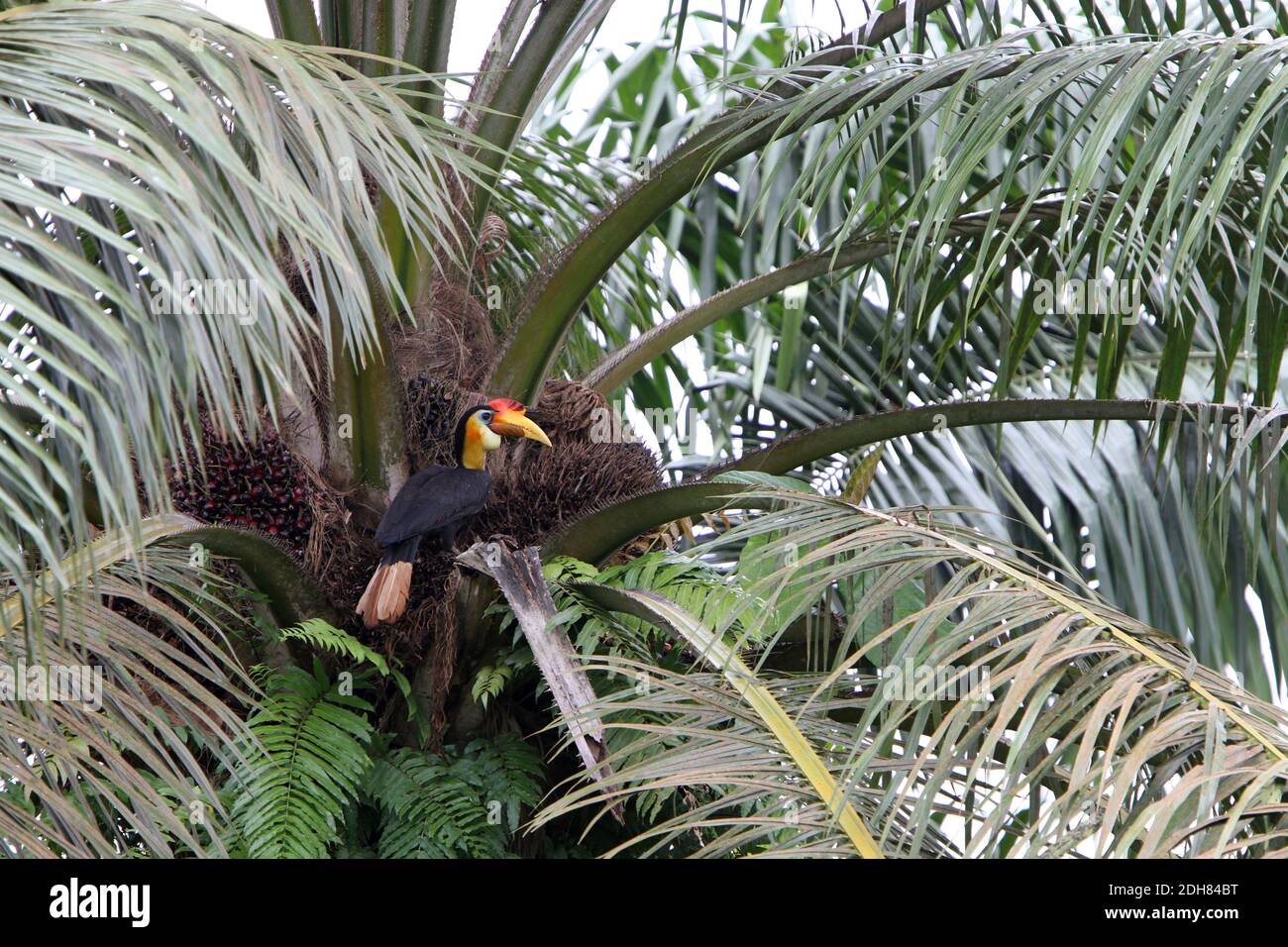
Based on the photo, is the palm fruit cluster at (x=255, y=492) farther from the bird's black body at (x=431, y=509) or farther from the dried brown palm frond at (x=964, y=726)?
the dried brown palm frond at (x=964, y=726)

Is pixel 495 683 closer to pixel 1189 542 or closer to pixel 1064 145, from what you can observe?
pixel 1064 145

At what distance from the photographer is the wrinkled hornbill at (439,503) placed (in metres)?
2.73

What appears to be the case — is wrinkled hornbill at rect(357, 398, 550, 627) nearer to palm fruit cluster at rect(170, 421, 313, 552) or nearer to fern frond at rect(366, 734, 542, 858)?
palm fruit cluster at rect(170, 421, 313, 552)

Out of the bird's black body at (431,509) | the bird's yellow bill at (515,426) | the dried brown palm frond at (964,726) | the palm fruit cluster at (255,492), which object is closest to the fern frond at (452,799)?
the dried brown palm frond at (964,726)

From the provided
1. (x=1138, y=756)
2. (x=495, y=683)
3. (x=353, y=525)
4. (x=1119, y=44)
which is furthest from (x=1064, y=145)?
(x=353, y=525)

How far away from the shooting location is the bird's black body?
2771 millimetres

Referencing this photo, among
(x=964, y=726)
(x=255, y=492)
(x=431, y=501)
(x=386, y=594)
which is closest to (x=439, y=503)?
(x=431, y=501)

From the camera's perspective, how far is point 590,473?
309 cm

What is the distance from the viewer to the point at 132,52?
1.81 m

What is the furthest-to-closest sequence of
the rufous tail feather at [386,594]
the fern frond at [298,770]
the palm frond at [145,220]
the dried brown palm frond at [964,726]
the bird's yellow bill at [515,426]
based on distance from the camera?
the bird's yellow bill at [515,426], the rufous tail feather at [386,594], the fern frond at [298,770], the dried brown palm frond at [964,726], the palm frond at [145,220]

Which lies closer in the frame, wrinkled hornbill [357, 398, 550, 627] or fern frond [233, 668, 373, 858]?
fern frond [233, 668, 373, 858]

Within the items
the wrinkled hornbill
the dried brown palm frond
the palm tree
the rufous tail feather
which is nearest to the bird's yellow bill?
the wrinkled hornbill

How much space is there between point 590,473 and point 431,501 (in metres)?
0.42
